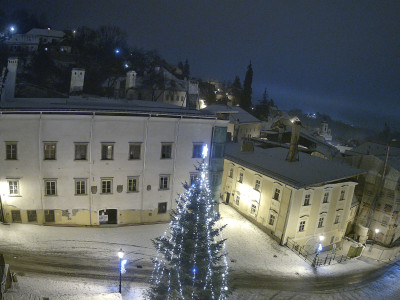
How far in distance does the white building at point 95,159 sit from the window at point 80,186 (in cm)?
8

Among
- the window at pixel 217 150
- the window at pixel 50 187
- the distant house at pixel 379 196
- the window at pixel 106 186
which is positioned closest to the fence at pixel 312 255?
the distant house at pixel 379 196

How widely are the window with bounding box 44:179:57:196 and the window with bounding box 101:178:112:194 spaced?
3656mm

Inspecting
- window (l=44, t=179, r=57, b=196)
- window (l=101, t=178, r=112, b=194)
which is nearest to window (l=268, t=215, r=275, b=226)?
window (l=101, t=178, r=112, b=194)

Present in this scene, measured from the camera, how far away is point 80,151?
23.3m

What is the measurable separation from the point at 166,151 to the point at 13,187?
40.8 feet

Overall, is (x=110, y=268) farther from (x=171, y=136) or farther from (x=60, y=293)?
(x=171, y=136)

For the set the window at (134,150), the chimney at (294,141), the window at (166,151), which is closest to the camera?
the window at (134,150)

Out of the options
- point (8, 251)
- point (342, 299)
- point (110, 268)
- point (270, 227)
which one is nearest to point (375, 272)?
point (342, 299)

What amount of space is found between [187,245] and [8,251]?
14134mm

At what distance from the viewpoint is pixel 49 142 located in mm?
22391

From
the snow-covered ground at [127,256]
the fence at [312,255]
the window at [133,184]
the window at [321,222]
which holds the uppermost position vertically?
the window at [133,184]

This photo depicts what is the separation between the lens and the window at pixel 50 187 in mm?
23062

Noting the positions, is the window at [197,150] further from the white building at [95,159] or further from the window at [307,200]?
the window at [307,200]

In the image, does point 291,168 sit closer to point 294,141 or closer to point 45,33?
point 294,141
